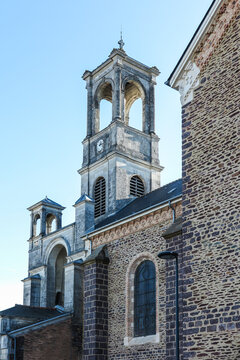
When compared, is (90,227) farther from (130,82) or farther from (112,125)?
(130,82)

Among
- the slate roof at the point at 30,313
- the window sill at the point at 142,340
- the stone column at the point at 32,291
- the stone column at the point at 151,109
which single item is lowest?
the window sill at the point at 142,340

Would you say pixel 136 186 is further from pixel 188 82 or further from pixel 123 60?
pixel 188 82

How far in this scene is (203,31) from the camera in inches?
507

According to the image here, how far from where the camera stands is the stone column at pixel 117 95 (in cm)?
2962

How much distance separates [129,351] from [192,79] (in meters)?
10.9

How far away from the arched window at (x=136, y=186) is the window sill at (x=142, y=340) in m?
10.9

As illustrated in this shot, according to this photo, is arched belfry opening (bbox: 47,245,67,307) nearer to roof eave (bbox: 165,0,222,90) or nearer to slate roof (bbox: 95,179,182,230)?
slate roof (bbox: 95,179,182,230)

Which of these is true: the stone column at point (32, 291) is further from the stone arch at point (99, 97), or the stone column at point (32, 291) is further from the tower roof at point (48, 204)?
the stone arch at point (99, 97)

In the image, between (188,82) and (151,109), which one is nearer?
(188,82)

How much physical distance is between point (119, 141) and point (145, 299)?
1189 centimetres

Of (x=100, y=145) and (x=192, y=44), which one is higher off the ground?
(x=100, y=145)

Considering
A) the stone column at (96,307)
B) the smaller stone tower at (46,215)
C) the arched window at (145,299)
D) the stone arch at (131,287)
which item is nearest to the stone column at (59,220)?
the smaller stone tower at (46,215)

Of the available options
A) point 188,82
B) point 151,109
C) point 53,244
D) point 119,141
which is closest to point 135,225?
point 188,82

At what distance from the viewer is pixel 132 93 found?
3328 centimetres
